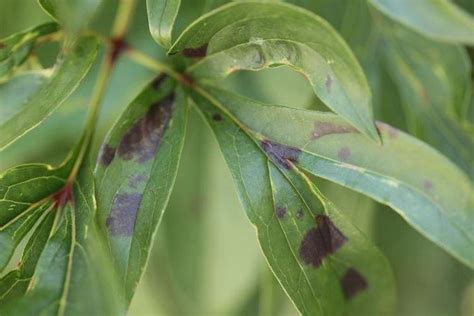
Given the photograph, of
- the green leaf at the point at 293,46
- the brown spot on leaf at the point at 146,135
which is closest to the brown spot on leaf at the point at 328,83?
the green leaf at the point at 293,46

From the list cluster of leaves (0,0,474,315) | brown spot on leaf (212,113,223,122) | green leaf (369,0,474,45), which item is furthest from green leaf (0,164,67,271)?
green leaf (369,0,474,45)

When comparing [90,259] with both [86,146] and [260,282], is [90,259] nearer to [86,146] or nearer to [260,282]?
[86,146]

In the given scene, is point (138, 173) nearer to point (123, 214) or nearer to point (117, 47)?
point (123, 214)

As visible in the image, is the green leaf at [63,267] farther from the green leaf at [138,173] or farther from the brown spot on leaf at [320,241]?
the brown spot on leaf at [320,241]

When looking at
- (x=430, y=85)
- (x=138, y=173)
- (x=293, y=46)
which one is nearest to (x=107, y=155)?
(x=138, y=173)

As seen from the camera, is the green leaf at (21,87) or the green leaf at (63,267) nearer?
the green leaf at (63,267)

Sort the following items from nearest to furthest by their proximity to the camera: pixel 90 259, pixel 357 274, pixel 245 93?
pixel 90 259 → pixel 357 274 → pixel 245 93

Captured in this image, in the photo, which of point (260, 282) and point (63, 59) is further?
point (260, 282)

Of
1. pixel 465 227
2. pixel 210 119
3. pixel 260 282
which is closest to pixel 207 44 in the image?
pixel 210 119
